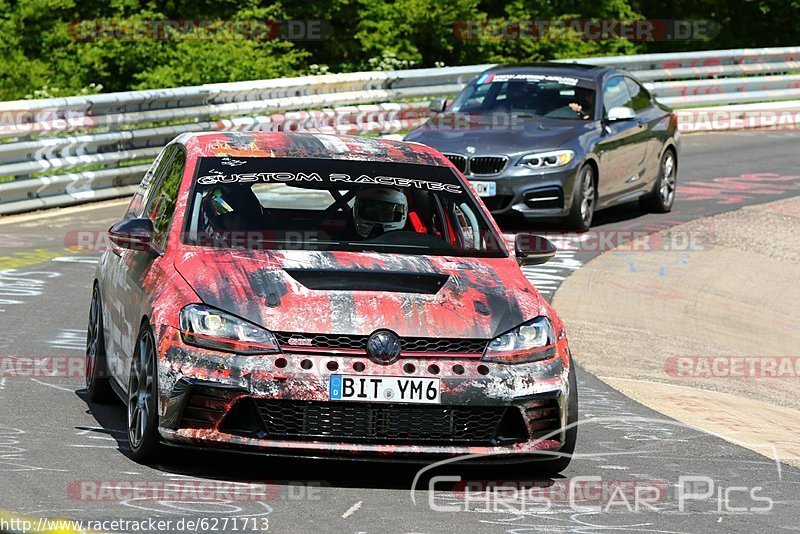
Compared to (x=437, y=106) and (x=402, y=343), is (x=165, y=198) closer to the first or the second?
(x=402, y=343)

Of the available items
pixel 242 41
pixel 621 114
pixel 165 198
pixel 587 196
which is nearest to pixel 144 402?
pixel 165 198

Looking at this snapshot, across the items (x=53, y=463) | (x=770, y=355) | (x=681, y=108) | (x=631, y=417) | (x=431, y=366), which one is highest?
(x=431, y=366)

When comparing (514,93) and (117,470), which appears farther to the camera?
(514,93)

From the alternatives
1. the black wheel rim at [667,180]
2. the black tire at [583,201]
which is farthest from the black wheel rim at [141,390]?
the black wheel rim at [667,180]

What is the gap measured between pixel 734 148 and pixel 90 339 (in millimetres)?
18069

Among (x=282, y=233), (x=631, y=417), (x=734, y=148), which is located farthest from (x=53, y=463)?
(x=734, y=148)

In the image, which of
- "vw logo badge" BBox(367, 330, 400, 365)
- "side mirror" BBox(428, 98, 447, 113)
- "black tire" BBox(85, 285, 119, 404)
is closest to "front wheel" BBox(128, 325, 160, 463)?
"vw logo badge" BBox(367, 330, 400, 365)

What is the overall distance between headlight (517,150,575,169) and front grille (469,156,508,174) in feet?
0.61

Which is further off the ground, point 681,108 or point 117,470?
point 117,470

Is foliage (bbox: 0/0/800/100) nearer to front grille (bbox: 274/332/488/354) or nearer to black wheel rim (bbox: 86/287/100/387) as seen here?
black wheel rim (bbox: 86/287/100/387)

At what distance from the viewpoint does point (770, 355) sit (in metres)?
13.5

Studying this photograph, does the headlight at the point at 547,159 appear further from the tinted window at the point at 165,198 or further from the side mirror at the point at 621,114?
the tinted window at the point at 165,198

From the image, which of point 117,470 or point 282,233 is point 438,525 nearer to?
point 117,470

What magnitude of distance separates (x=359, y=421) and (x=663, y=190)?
12.6 m
